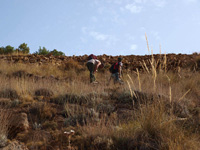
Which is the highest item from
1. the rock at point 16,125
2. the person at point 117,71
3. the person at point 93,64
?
the person at point 93,64

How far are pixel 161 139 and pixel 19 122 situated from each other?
2.55 meters

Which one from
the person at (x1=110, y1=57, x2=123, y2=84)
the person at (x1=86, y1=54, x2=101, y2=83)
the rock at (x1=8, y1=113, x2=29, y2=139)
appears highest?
the person at (x1=86, y1=54, x2=101, y2=83)

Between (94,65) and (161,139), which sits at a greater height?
(94,65)

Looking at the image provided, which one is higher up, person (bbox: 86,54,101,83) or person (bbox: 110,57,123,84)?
person (bbox: 86,54,101,83)

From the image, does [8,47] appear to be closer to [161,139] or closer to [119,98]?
[119,98]

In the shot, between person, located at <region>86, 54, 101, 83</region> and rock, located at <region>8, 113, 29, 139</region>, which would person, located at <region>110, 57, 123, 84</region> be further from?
rock, located at <region>8, 113, 29, 139</region>

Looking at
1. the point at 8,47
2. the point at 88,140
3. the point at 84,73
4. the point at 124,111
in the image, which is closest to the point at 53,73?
the point at 84,73

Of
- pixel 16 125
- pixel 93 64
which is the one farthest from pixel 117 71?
pixel 16 125

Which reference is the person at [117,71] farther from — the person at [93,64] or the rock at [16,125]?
the rock at [16,125]

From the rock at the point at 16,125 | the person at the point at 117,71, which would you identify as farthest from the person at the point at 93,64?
the rock at the point at 16,125

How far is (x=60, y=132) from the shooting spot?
374cm

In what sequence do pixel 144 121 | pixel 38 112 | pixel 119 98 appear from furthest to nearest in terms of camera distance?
pixel 119 98, pixel 38 112, pixel 144 121

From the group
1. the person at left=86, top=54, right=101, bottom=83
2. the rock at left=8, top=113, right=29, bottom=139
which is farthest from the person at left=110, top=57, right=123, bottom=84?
the rock at left=8, top=113, right=29, bottom=139

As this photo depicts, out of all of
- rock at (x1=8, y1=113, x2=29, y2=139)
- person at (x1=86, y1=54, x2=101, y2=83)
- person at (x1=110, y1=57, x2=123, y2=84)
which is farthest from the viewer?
person at (x1=86, y1=54, x2=101, y2=83)
